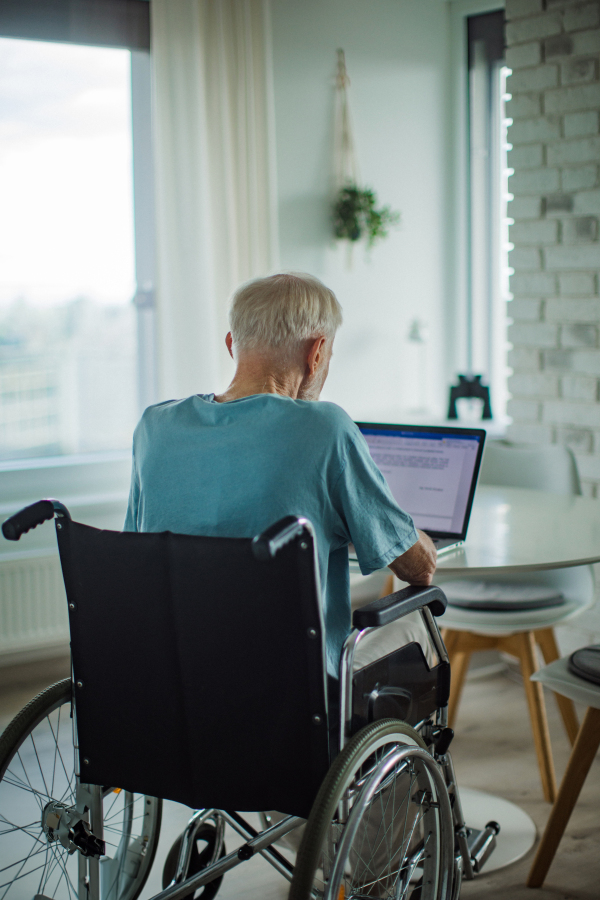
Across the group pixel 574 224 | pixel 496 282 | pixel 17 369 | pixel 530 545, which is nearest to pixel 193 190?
pixel 17 369

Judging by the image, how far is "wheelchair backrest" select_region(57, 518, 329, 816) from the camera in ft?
3.98

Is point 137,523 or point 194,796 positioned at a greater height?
point 137,523

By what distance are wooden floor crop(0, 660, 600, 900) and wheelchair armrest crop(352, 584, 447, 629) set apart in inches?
32.1

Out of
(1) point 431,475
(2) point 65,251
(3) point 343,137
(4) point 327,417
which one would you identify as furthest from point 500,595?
(3) point 343,137

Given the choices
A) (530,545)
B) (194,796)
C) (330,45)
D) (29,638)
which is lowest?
(29,638)

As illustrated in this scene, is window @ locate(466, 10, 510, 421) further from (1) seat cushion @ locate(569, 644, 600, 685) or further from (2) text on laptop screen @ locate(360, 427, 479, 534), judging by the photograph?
(1) seat cushion @ locate(569, 644, 600, 685)

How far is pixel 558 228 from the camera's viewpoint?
291 centimetres

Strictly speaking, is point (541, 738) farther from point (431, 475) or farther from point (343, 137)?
point (343, 137)

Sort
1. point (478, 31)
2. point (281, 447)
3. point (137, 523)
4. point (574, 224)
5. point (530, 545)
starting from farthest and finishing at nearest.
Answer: point (478, 31) < point (574, 224) < point (530, 545) < point (137, 523) < point (281, 447)

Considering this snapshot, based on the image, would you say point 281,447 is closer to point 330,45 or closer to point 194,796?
point 194,796

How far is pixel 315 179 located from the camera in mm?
3613

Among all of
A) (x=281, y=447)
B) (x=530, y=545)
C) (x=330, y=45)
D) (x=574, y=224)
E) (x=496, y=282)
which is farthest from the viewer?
(x=496, y=282)

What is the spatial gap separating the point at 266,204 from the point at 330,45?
0.82 meters

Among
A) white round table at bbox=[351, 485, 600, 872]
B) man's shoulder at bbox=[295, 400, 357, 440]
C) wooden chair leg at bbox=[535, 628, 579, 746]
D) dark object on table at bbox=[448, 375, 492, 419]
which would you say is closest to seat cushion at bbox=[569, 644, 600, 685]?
white round table at bbox=[351, 485, 600, 872]
